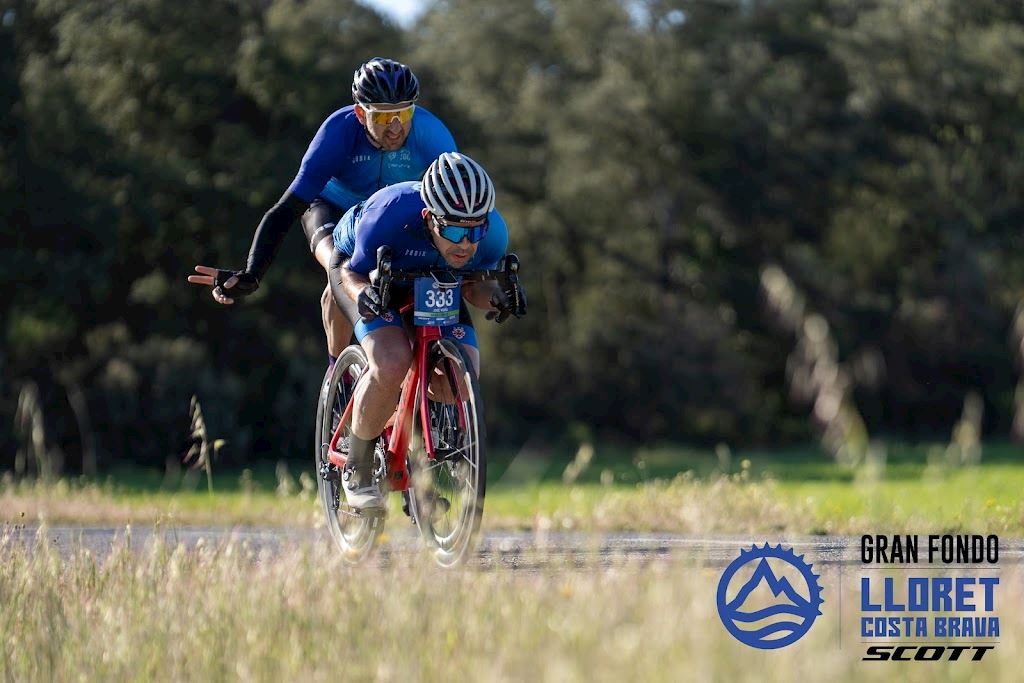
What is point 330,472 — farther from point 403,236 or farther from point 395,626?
point 395,626

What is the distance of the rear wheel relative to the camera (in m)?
7.73

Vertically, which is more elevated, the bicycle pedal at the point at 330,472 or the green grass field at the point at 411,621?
the green grass field at the point at 411,621

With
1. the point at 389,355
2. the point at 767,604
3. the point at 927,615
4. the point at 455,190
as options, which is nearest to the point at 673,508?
the point at 389,355

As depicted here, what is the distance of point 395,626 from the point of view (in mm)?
4934

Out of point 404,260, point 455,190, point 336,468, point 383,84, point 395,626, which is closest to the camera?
point 395,626

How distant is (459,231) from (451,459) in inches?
38.8

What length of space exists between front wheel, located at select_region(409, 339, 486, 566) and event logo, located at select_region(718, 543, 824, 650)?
1405 millimetres

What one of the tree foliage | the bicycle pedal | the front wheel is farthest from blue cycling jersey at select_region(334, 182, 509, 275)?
the tree foliage

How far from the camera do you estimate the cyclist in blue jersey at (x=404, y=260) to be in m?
6.70

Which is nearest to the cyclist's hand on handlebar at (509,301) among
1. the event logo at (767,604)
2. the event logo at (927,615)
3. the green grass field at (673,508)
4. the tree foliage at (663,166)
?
→ the green grass field at (673,508)

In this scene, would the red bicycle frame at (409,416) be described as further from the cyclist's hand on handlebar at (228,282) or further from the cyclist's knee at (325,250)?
the cyclist's hand on handlebar at (228,282)

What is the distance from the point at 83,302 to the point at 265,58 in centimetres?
686

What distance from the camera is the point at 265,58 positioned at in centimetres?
3606

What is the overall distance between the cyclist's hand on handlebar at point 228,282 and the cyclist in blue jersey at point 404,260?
0.69 meters
